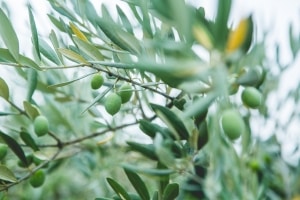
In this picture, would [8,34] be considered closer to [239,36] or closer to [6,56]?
[6,56]

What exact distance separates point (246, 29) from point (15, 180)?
72 cm

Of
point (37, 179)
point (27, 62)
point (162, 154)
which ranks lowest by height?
Result: point (37, 179)

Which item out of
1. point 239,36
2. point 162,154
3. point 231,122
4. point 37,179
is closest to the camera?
point 239,36

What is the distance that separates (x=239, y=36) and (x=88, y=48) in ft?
1.49

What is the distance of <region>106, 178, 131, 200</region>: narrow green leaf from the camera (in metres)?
0.92

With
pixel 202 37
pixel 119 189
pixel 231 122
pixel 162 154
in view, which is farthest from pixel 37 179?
pixel 202 37

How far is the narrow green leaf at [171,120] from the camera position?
2.69 ft

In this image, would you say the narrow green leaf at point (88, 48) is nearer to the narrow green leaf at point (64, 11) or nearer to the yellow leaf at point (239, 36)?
the narrow green leaf at point (64, 11)

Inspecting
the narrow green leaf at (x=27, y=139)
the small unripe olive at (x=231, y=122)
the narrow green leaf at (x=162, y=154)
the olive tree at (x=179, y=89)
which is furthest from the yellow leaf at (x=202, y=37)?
the narrow green leaf at (x=27, y=139)

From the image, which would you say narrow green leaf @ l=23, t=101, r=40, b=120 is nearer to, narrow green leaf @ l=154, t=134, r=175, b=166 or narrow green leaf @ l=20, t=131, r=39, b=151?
narrow green leaf @ l=20, t=131, r=39, b=151

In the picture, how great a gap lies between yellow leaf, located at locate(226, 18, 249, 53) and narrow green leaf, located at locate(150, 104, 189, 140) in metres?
0.36

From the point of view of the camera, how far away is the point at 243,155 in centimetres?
88

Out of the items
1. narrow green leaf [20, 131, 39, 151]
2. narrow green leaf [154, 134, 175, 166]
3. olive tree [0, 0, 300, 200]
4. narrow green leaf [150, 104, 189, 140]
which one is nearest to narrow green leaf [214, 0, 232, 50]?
olive tree [0, 0, 300, 200]

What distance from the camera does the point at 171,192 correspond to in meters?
0.87
